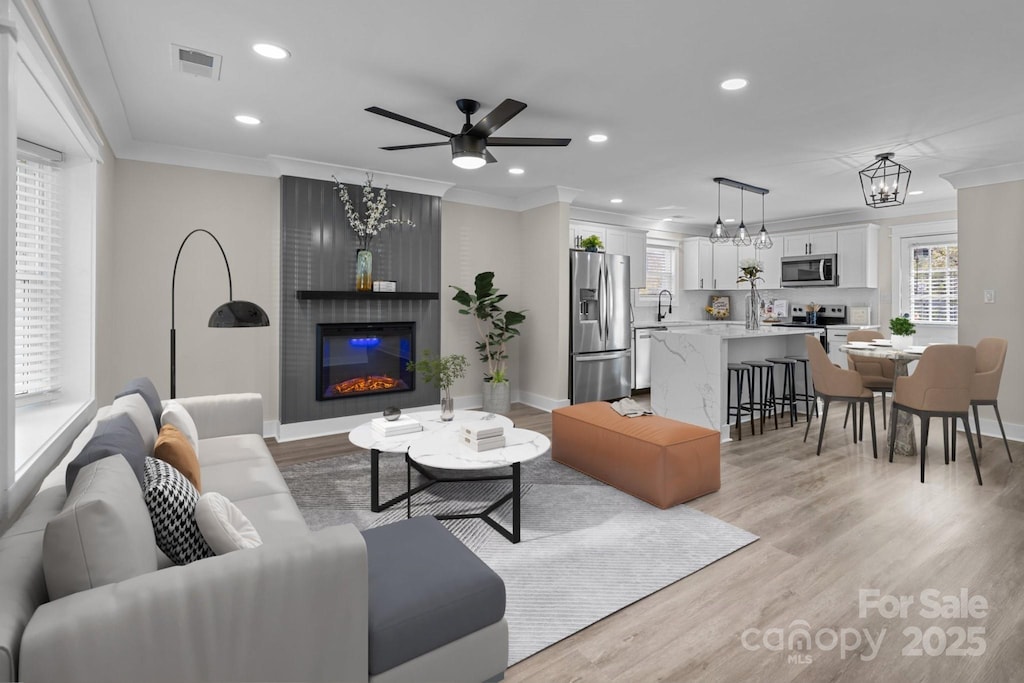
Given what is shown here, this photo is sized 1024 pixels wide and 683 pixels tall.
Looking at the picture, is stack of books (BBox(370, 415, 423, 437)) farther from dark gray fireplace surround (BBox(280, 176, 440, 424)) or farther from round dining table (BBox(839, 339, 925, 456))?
round dining table (BBox(839, 339, 925, 456))

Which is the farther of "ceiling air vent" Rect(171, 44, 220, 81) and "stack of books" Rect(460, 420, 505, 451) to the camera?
"stack of books" Rect(460, 420, 505, 451)

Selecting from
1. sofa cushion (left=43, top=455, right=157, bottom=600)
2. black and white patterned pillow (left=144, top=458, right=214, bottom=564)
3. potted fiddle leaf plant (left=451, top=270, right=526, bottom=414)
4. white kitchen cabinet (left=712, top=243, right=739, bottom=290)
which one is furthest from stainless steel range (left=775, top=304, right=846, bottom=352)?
sofa cushion (left=43, top=455, right=157, bottom=600)

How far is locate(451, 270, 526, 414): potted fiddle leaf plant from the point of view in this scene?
565 cm

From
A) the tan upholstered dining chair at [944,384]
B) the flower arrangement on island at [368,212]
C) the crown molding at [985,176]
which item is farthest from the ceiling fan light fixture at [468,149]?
the crown molding at [985,176]

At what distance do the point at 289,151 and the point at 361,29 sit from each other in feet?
7.35

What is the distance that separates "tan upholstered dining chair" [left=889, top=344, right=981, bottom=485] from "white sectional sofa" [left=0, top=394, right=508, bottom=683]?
11.8 feet

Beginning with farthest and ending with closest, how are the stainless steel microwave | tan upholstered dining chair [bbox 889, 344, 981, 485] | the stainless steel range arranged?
the stainless steel range
the stainless steel microwave
tan upholstered dining chair [bbox 889, 344, 981, 485]

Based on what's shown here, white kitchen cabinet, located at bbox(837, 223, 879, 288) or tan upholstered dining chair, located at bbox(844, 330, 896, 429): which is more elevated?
white kitchen cabinet, located at bbox(837, 223, 879, 288)

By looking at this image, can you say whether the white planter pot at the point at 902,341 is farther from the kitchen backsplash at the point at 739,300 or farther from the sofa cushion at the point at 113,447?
the sofa cushion at the point at 113,447

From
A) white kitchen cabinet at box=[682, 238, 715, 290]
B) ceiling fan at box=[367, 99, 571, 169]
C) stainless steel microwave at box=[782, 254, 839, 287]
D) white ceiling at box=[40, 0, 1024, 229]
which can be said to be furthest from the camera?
white kitchen cabinet at box=[682, 238, 715, 290]

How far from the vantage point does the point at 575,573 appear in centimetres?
243

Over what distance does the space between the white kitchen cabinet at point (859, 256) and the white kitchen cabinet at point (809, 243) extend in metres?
0.11

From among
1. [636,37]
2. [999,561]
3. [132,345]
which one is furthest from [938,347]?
[132,345]

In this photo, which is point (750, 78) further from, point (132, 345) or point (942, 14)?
point (132, 345)
